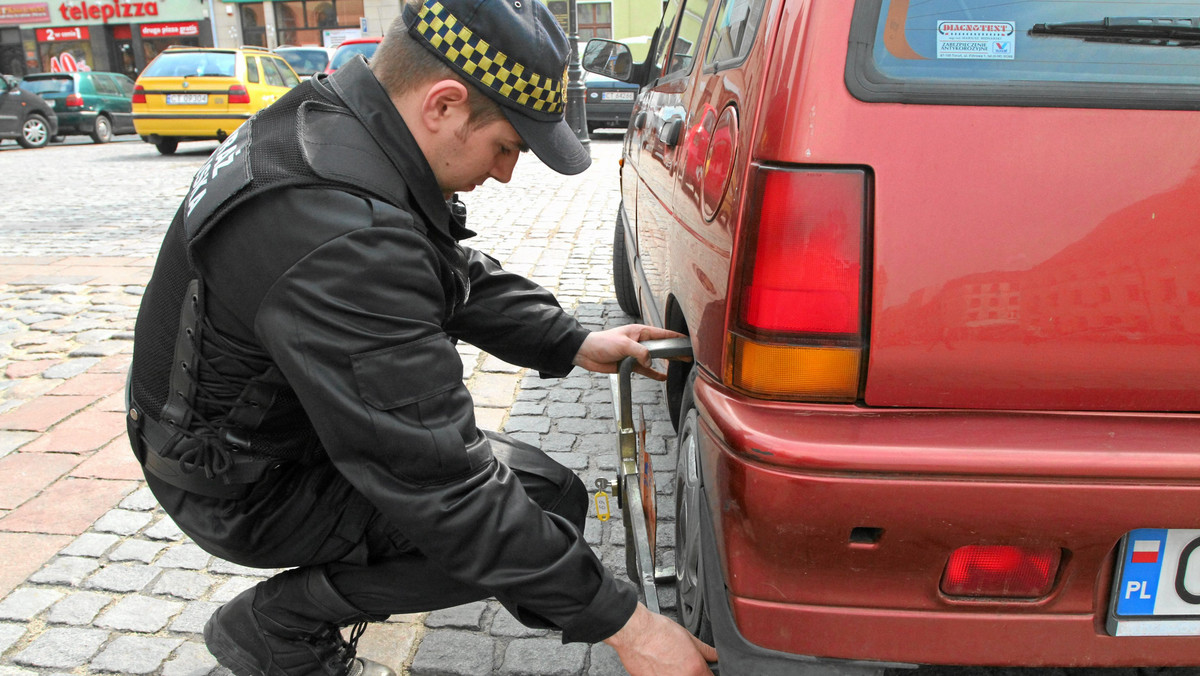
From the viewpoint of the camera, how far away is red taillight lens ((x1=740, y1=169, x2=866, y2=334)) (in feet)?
4.34

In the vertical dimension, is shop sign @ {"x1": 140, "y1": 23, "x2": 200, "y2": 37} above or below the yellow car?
above

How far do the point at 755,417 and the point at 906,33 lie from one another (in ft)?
2.03

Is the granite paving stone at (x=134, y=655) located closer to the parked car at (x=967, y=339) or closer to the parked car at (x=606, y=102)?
the parked car at (x=967, y=339)

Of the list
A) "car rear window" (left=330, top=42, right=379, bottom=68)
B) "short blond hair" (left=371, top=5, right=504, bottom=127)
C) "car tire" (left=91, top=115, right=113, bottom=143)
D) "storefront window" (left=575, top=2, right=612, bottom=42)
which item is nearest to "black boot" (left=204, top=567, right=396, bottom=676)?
"short blond hair" (left=371, top=5, right=504, bottom=127)

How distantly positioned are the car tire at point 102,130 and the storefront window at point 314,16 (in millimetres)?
12862

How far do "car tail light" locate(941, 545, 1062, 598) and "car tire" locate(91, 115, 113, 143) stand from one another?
19216 millimetres

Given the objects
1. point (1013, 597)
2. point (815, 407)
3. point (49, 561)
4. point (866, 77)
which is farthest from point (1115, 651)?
point (49, 561)

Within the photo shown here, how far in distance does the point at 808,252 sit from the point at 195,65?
13.8 metres

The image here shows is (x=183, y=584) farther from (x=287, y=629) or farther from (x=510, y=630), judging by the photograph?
(x=510, y=630)

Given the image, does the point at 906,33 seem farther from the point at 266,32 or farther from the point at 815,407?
the point at 266,32

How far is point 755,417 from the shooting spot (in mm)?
1396

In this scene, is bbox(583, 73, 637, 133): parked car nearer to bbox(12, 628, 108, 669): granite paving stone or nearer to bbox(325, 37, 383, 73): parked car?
bbox(325, 37, 383, 73): parked car

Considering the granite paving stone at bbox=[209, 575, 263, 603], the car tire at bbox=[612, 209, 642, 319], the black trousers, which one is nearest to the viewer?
the black trousers

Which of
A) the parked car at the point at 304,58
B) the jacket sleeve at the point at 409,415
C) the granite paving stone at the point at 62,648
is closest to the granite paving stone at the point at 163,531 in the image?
the granite paving stone at the point at 62,648
